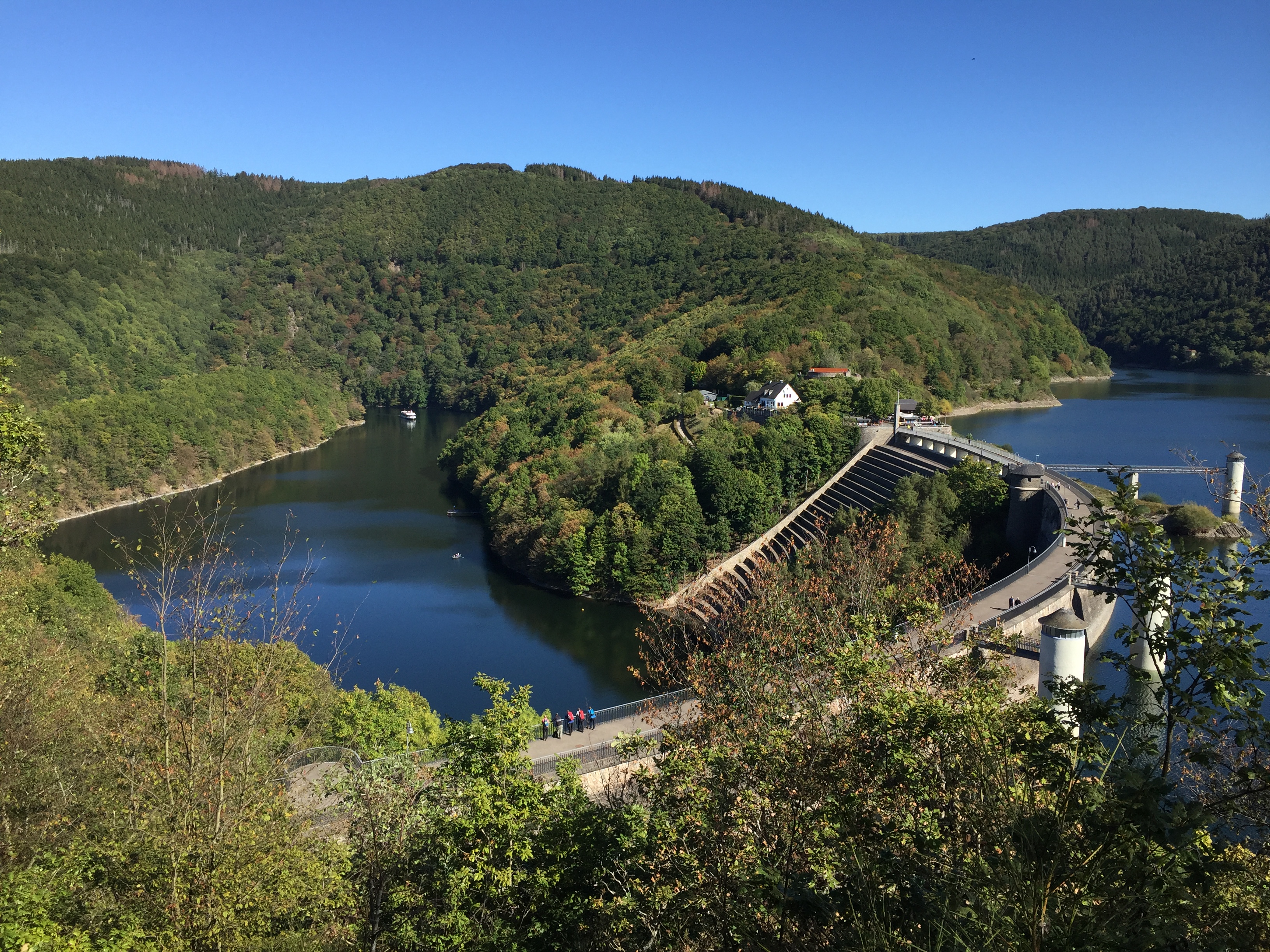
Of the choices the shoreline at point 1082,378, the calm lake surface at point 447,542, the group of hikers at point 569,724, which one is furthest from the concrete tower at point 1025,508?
the shoreline at point 1082,378

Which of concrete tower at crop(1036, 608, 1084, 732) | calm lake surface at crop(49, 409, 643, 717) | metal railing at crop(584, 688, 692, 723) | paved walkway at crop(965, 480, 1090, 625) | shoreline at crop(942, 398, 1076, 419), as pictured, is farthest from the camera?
shoreline at crop(942, 398, 1076, 419)

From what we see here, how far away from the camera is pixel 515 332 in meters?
113

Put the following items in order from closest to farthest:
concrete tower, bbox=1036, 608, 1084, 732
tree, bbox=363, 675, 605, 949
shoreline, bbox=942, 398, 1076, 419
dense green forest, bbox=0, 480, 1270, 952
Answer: dense green forest, bbox=0, 480, 1270, 952
tree, bbox=363, 675, 605, 949
concrete tower, bbox=1036, 608, 1084, 732
shoreline, bbox=942, 398, 1076, 419

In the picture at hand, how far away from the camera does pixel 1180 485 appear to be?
45812 mm

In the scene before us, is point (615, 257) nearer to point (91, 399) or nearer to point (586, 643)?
point (91, 399)

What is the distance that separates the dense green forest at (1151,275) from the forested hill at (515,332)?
18.3 m

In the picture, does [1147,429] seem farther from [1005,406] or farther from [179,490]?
[179,490]

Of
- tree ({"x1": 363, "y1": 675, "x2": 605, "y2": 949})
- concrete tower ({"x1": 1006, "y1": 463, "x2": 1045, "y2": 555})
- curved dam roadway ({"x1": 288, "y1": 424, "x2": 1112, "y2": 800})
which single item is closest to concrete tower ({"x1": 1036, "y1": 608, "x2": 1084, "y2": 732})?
curved dam roadway ({"x1": 288, "y1": 424, "x2": 1112, "y2": 800})

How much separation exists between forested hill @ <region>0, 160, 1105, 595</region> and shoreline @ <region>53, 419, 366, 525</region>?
0.73 m

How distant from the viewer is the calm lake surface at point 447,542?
30141mm

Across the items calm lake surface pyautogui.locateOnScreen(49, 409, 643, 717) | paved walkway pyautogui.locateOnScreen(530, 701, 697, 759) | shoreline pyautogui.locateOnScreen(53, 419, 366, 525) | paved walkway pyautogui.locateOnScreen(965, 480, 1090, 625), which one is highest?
paved walkway pyautogui.locateOnScreen(965, 480, 1090, 625)

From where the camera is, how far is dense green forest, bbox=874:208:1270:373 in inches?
4198

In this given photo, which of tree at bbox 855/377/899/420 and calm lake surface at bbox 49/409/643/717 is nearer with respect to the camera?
calm lake surface at bbox 49/409/643/717

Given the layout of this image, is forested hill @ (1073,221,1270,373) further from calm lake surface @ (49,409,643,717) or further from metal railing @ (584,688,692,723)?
metal railing @ (584,688,692,723)
